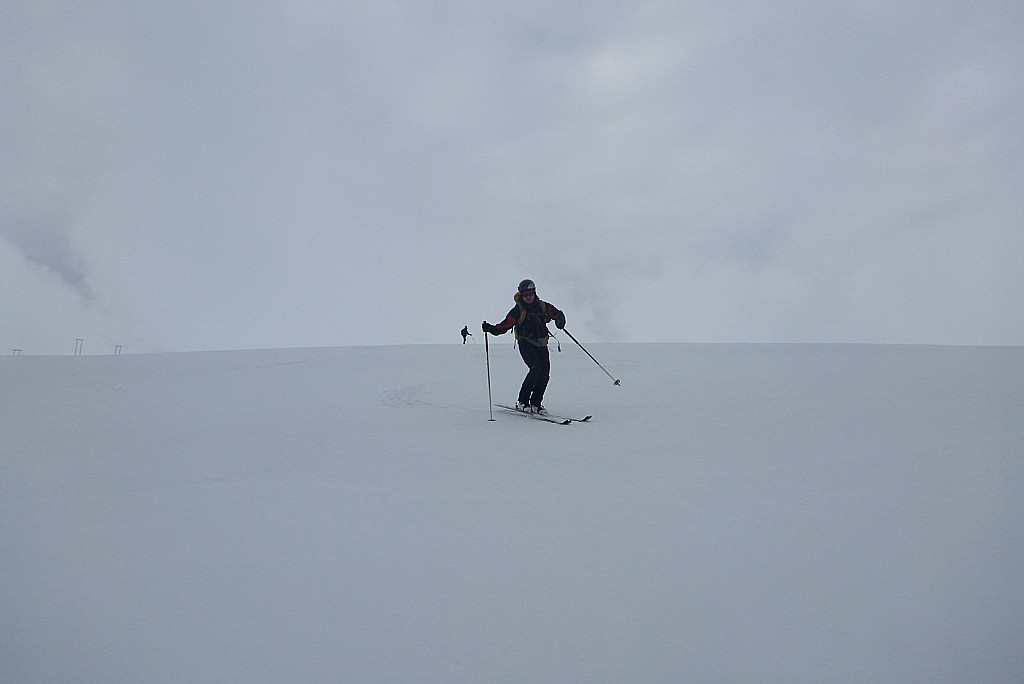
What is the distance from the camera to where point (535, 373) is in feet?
27.8

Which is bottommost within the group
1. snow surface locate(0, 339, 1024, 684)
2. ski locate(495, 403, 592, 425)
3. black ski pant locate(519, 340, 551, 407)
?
snow surface locate(0, 339, 1024, 684)

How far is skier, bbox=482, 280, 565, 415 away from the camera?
829 centimetres

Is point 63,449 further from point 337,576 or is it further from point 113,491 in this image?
point 337,576

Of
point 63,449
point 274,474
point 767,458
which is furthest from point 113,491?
point 767,458

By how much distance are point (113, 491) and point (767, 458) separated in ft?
17.2

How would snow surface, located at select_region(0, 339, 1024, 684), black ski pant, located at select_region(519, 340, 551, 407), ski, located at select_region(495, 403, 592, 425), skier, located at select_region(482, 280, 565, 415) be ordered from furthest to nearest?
black ski pant, located at select_region(519, 340, 551, 407) → skier, located at select_region(482, 280, 565, 415) → ski, located at select_region(495, 403, 592, 425) → snow surface, located at select_region(0, 339, 1024, 684)

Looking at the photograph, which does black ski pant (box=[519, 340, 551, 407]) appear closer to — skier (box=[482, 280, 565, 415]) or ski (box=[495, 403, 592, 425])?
skier (box=[482, 280, 565, 415])

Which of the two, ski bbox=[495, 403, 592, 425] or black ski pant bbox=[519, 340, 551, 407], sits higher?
black ski pant bbox=[519, 340, 551, 407]

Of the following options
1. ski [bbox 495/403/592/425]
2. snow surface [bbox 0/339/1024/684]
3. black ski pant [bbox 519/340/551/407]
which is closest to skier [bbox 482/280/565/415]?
black ski pant [bbox 519/340/551/407]

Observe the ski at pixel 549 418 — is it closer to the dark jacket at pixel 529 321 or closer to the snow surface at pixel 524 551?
the snow surface at pixel 524 551

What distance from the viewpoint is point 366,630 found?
8.05ft

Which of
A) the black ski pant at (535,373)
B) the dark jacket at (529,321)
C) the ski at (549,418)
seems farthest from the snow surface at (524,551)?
the dark jacket at (529,321)

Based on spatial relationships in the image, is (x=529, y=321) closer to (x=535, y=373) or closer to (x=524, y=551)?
(x=535, y=373)

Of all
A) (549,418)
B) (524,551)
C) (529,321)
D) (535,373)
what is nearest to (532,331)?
(529,321)
